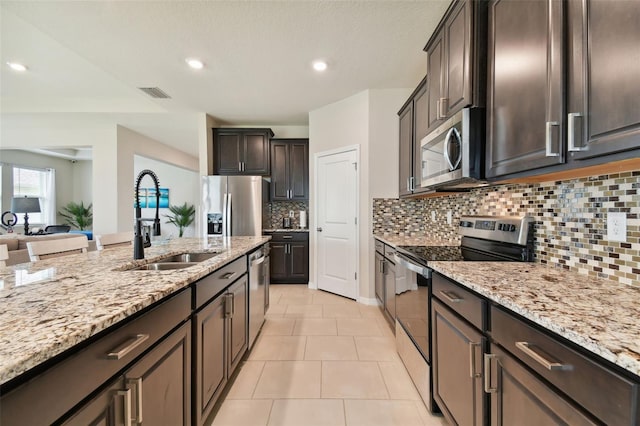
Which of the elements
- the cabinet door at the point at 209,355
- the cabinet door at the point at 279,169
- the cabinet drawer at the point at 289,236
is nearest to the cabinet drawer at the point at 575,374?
the cabinet door at the point at 209,355

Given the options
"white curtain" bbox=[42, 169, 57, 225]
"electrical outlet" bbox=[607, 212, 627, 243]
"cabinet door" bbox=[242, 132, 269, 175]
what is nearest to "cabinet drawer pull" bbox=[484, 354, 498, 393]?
"electrical outlet" bbox=[607, 212, 627, 243]

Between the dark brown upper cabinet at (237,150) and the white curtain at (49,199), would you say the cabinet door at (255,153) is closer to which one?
the dark brown upper cabinet at (237,150)

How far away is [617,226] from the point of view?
1057 mm

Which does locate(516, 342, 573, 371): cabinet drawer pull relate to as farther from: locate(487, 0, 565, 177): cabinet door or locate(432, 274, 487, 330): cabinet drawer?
locate(487, 0, 565, 177): cabinet door

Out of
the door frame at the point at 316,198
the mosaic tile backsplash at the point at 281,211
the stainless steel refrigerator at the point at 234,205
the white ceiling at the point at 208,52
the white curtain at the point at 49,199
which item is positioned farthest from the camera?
the white curtain at the point at 49,199

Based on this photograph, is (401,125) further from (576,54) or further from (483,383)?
(483,383)

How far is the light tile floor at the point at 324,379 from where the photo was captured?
151cm

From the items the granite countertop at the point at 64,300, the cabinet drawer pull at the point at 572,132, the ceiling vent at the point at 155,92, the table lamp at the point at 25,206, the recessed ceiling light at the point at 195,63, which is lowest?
the granite countertop at the point at 64,300

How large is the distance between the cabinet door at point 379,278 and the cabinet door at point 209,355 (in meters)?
1.80

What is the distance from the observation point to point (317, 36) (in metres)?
2.29

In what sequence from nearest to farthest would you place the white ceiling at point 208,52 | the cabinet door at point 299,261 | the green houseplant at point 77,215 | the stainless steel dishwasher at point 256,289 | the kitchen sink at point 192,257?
the kitchen sink at point 192,257, the white ceiling at point 208,52, the stainless steel dishwasher at point 256,289, the cabinet door at point 299,261, the green houseplant at point 77,215

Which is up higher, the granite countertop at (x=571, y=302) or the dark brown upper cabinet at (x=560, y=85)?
the dark brown upper cabinet at (x=560, y=85)

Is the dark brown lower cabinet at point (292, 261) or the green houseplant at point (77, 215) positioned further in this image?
the green houseplant at point (77, 215)

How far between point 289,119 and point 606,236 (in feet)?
13.5
